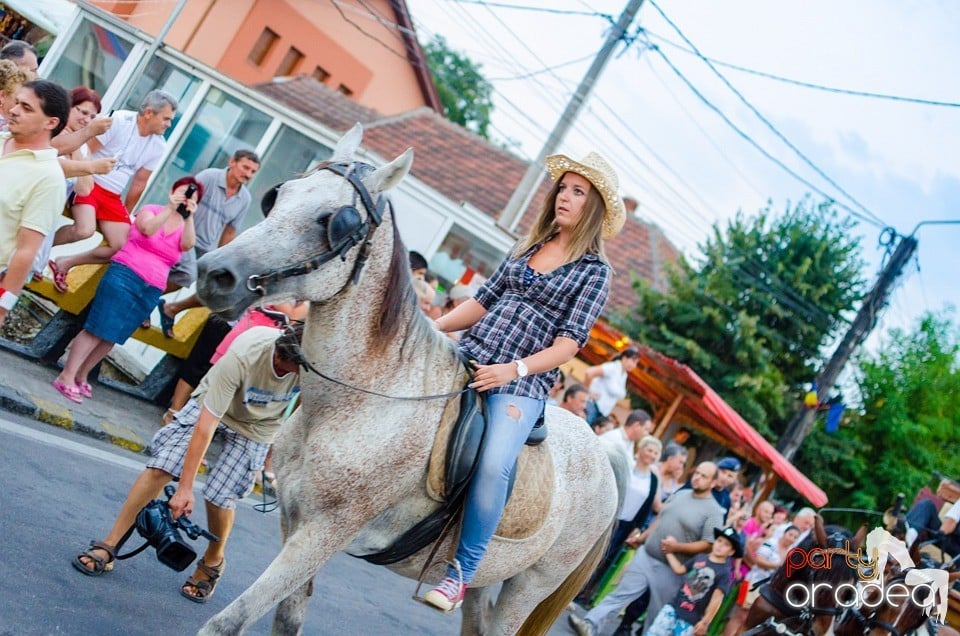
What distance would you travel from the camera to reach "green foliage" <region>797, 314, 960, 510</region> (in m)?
30.0

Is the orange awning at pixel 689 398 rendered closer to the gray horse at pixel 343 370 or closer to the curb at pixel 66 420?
the curb at pixel 66 420

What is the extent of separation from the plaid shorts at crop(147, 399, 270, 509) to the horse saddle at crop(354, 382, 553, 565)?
134cm

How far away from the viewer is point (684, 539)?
10.3m

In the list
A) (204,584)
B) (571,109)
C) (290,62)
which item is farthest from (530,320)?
(290,62)

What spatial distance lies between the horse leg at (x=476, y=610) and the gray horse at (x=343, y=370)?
3.25 ft

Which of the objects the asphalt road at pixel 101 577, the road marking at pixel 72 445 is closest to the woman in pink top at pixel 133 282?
the road marking at pixel 72 445

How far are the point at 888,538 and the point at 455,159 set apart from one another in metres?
21.0

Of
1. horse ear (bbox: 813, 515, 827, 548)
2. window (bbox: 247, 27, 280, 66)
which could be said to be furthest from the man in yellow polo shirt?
window (bbox: 247, 27, 280, 66)

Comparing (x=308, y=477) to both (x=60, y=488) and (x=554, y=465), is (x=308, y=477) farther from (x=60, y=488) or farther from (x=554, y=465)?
(x=60, y=488)

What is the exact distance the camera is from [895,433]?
31.0 metres

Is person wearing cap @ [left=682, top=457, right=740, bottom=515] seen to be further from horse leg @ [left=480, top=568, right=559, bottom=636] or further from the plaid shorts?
the plaid shorts

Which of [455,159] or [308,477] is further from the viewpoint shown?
[455,159]

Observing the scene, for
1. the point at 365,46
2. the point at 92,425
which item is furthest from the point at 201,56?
the point at 92,425

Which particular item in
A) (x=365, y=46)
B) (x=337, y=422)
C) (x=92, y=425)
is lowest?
(x=92, y=425)
